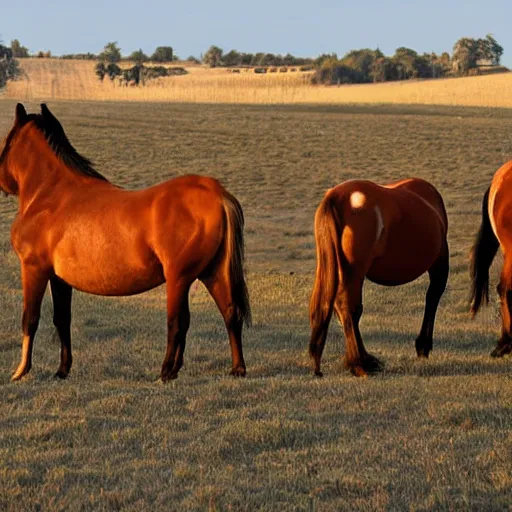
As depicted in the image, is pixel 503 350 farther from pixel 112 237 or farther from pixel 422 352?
pixel 112 237

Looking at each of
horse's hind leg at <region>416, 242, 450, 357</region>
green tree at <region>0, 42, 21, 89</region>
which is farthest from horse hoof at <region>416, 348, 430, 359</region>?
green tree at <region>0, 42, 21, 89</region>

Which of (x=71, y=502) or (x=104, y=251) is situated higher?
(x=104, y=251)

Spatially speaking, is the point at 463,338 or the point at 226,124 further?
the point at 226,124

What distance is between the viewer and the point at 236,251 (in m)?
7.13

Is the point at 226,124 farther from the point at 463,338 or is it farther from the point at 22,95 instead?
the point at 463,338

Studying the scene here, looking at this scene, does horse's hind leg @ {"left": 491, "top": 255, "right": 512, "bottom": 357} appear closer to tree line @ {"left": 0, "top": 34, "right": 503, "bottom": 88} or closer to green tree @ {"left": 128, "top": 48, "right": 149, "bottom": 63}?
tree line @ {"left": 0, "top": 34, "right": 503, "bottom": 88}

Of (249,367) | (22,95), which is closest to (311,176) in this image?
(249,367)

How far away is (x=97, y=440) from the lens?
542 centimetres

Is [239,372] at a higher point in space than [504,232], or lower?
lower

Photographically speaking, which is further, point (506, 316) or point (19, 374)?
point (506, 316)

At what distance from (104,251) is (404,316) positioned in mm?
5356

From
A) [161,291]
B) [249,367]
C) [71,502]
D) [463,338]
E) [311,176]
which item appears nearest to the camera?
[71,502]

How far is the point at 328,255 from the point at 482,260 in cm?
248

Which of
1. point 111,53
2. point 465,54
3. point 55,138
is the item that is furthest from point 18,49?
point 55,138
